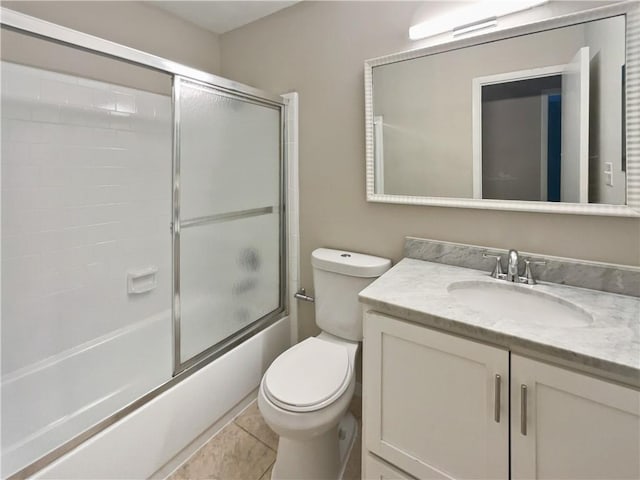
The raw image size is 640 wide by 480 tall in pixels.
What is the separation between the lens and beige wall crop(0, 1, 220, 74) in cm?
154

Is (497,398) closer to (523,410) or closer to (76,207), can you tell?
(523,410)

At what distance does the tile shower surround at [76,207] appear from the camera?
150 cm

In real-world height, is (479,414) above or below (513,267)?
below

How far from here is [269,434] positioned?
5.45 ft

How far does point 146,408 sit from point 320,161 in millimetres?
1442

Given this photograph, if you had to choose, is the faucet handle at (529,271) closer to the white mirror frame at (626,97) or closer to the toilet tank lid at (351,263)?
the white mirror frame at (626,97)

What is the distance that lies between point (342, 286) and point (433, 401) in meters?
0.73

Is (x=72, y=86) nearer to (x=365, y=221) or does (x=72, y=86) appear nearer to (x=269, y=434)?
(x=365, y=221)

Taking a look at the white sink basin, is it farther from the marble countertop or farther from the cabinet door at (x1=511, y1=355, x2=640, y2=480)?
the cabinet door at (x1=511, y1=355, x2=640, y2=480)

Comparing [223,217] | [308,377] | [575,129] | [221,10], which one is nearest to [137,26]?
[221,10]

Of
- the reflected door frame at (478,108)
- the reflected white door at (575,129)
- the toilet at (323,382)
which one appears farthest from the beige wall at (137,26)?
the reflected white door at (575,129)

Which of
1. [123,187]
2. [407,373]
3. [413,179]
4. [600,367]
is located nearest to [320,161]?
[413,179]

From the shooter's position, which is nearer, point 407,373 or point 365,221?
point 407,373

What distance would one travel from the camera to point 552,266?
4.19ft
